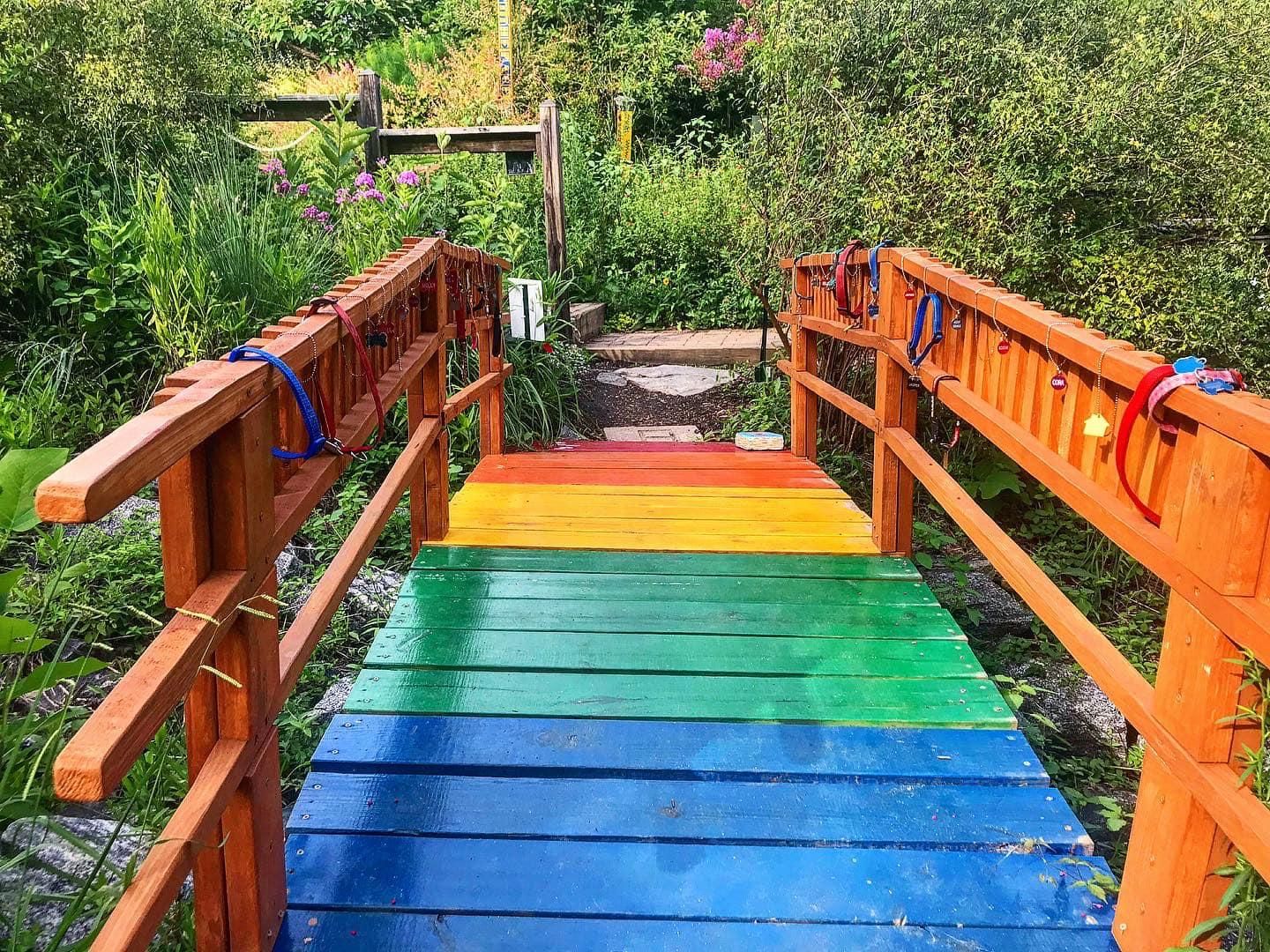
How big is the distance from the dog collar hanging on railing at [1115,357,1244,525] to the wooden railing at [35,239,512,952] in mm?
1409

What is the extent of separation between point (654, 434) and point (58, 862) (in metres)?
4.88

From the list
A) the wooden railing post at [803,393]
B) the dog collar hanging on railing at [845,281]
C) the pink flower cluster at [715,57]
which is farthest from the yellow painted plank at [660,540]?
the pink flower cluster at [715,57]

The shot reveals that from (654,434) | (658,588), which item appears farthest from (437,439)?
(654,434)

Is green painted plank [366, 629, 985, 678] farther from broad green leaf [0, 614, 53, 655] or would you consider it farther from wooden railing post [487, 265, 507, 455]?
wooden railing post [487, 265, 507, 455]

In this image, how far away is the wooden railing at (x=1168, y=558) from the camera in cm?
147

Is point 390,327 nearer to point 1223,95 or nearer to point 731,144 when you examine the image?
point 1223,95

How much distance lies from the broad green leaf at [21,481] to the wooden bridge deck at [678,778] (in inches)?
31.1

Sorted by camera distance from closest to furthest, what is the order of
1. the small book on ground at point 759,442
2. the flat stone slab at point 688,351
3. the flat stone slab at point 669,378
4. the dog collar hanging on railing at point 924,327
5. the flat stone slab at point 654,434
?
the dog collar hanging on railing at point 924,327 < the small book on ground at point 759,442 < the flat stone slab at point 654,434 < the flat stone slab at point 669,378 < the flat stone slab at point 688,351

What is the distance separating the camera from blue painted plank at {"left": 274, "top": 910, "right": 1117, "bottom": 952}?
1.82 metres

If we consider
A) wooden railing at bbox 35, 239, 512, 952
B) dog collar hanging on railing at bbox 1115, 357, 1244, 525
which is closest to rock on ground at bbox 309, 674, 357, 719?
wooden railing at bbox 35, 239, 512, 952

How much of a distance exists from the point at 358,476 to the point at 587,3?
10667 millimetres

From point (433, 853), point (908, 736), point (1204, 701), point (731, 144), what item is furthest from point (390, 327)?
point (731, 144)

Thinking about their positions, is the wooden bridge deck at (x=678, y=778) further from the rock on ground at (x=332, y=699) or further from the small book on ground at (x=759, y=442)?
the small book on ground at (x=759, y=442)

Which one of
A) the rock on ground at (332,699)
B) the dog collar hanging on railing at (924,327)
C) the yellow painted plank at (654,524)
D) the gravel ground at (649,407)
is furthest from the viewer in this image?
the gravel ground at (649,407)
